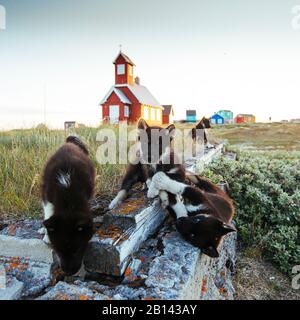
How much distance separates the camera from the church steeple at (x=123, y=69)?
21375mm

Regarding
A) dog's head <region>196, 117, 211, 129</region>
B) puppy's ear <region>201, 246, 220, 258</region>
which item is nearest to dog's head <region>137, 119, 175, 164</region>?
puppy's ear <region>201, 246, 220, 258</region>

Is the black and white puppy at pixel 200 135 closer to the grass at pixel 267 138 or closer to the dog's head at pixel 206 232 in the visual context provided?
the grass at pixel 267 138

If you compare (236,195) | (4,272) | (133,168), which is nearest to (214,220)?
(133,168)

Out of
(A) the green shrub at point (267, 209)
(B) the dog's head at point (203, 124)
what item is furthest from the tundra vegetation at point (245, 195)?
(B) the dog's head at point (203, 124)

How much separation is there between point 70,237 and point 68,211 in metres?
0.20

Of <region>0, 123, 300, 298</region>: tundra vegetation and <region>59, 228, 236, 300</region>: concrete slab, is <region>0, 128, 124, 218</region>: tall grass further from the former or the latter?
<region>59, 228, 236, 300</region>: concrete slab

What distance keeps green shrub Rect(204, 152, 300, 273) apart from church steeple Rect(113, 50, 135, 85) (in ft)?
58.4

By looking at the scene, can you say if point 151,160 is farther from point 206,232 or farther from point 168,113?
point 168,113

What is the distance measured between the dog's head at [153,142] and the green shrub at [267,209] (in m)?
1.51

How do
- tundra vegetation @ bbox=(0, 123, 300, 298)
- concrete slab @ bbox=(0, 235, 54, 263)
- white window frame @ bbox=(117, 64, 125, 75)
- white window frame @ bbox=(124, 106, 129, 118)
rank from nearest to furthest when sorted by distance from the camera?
concrete slab @ bbox=(0, 235, 54, 263) → tundra vegetation @ bbox=(0, 123, 300, 298) → white window frame @ bbox=(124, 106, 129, 118) → white window frame @ bbox=(117, 64, 125, 75)

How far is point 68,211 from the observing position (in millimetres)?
2150

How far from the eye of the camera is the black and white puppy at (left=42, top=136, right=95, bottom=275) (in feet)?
6.82

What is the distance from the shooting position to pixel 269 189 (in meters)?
4.93
